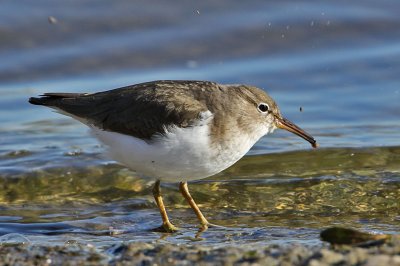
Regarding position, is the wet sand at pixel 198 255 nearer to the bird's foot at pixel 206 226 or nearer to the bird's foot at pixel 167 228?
the bird's foot at pixel 167 228

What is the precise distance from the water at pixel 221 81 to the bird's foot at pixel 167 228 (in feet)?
0.37

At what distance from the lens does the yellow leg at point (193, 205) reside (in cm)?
788

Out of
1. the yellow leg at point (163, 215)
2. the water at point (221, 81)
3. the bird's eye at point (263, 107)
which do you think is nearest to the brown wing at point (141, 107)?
the bird's eye at point (263, 107)

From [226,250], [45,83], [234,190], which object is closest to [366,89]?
Answer: [234,190]

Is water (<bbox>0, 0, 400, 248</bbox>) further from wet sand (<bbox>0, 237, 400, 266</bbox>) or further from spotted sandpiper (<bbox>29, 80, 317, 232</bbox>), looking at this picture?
wet sand (<bbox>0, 237, 400, 266</bbox>)

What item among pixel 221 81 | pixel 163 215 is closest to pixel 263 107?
pixel 163 215

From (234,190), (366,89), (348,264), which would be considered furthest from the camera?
(366,89)

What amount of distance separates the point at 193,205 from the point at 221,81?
465 cm

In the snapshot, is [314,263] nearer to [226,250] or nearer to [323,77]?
[226,250]

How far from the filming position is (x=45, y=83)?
1280cm

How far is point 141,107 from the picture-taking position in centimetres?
776

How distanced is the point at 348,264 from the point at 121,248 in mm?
1785

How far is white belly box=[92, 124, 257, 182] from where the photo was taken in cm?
738

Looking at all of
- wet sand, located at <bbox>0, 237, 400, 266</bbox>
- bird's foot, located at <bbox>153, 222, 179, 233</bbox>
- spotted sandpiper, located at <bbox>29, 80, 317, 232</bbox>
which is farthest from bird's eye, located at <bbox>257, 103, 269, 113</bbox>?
wet sand, located at <bbox>0, 237, 400, 266</bbox>
